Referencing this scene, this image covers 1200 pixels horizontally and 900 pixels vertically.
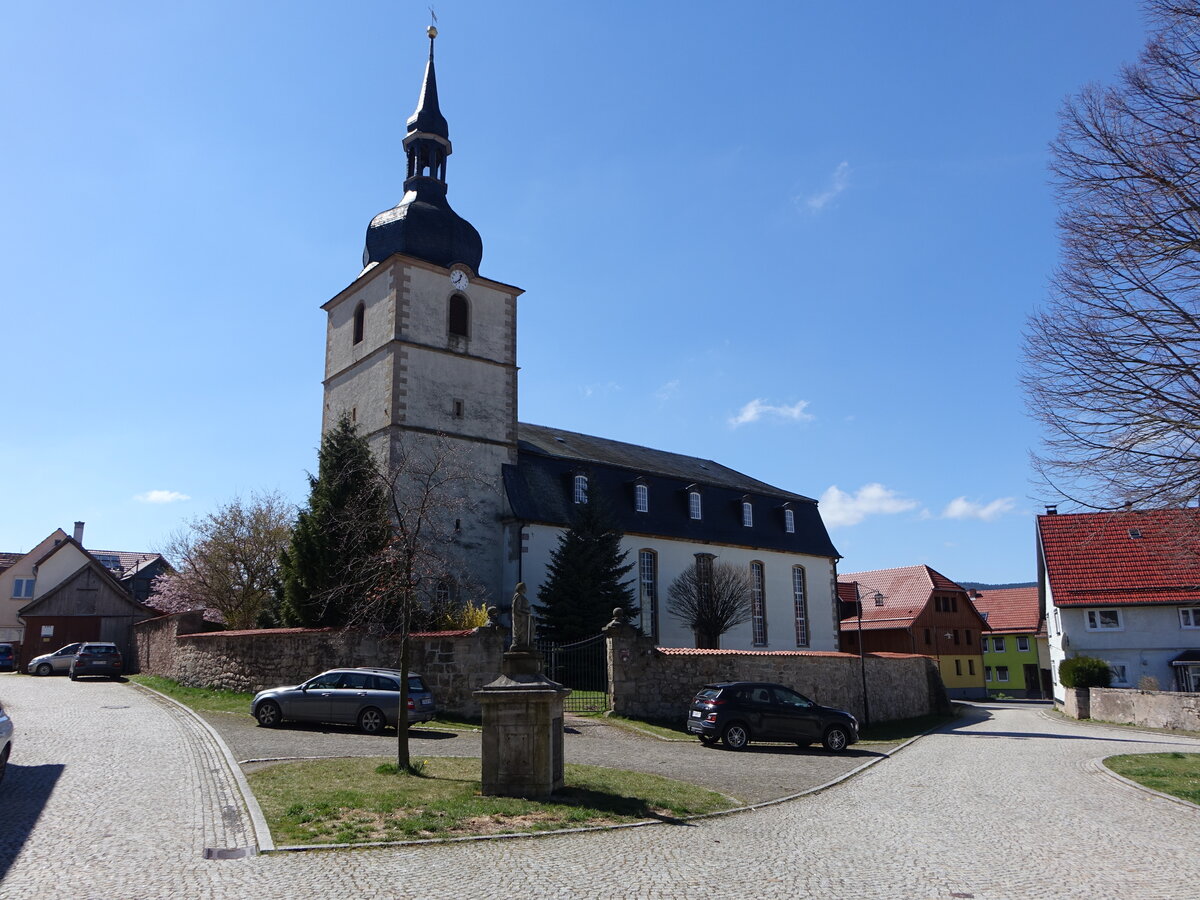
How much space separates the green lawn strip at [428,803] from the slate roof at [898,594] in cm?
4575

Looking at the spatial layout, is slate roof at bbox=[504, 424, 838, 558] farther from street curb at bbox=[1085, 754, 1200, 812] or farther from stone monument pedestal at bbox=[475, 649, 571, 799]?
stone monument pedestal at bbox=[475, 649, 571, 799]

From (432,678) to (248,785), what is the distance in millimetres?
9102

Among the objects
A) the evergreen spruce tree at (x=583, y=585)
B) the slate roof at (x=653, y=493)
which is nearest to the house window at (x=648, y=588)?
the slate roof at (x=653, y=493)

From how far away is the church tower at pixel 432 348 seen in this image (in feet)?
100

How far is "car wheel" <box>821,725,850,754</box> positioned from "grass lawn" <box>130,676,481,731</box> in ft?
23.7

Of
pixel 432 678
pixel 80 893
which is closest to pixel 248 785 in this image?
pixel 80 893

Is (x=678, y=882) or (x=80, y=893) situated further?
(x=678, y=882)

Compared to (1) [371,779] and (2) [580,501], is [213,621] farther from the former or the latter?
(1) [371,779]

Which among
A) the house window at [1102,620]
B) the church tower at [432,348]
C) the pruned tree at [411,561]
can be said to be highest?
the church tower at [432,348]

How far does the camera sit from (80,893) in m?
6.82

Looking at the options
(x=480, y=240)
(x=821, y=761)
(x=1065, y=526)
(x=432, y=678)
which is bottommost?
(x=821, y=761)

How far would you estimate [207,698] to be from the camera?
22.5 m

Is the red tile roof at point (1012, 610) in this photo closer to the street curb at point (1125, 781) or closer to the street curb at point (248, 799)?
the street curb at point (1125, 781)

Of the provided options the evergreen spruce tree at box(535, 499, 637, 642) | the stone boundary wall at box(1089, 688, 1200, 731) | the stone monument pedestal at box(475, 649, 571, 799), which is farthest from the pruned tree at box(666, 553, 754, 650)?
the stone monument pedestal at box(475, 649, 571, 799)
